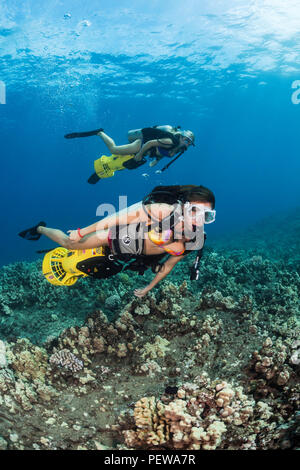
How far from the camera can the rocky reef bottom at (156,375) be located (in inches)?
114

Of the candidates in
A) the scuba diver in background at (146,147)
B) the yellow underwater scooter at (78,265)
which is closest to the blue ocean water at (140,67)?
the scuba diver in background at (146,147)

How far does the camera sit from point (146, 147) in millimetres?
8625

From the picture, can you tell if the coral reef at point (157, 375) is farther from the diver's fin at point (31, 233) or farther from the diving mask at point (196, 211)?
the diving mask at point (196, 211)

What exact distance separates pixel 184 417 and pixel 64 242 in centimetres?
316

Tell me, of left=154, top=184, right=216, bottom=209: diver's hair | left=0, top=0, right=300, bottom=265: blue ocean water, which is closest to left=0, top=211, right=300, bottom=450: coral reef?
left=154, top=184, right=216, bottom=209: diver's hair

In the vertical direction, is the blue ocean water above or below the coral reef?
above

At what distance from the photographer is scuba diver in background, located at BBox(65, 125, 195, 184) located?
827 cm

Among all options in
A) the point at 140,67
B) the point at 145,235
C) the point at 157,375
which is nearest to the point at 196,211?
the point at 145,235

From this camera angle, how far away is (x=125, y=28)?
835 inches

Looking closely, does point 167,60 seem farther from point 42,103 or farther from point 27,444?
point 27,444

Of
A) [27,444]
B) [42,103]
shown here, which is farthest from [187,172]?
[27,444]

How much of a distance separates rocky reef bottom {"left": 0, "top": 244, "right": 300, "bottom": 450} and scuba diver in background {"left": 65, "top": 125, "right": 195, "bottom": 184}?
182 inches

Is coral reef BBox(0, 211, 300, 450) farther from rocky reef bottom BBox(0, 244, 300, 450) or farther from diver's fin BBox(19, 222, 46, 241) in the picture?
diver's fin BBox(19, 222, 46, 241)

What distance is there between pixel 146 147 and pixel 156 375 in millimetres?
6863
